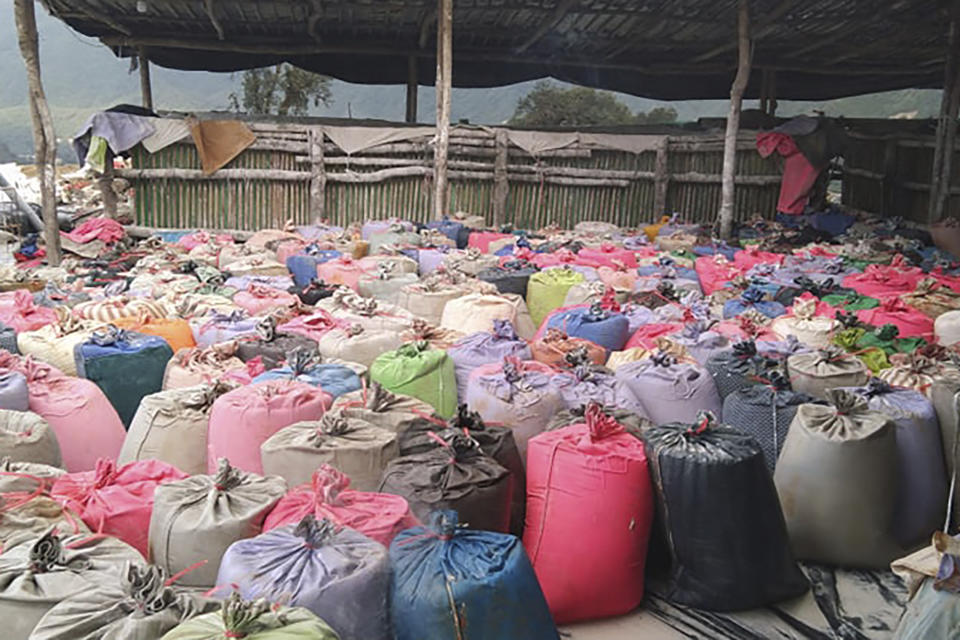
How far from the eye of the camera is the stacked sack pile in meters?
1.89

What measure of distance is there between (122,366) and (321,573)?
92.7 inches

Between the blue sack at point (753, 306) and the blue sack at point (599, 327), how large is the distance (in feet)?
2.88

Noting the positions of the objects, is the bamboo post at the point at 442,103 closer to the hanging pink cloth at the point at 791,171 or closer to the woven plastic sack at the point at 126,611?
the hanging pink cloth at the point at 791,171

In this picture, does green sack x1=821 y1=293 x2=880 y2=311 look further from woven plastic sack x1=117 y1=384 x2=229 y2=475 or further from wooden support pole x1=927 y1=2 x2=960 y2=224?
wooden support pole x1=927 y1=2 x2=960 y2=224

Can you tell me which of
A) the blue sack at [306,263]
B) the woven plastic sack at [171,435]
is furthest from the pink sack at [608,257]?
the woven plastic sack at [171,435]

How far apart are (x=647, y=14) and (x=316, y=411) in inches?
353

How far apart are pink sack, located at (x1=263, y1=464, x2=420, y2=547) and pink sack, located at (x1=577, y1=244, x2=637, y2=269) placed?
4.50 m

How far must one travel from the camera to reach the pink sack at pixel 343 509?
2.10 meters

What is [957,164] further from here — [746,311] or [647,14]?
[746,311]

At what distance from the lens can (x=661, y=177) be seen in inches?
447

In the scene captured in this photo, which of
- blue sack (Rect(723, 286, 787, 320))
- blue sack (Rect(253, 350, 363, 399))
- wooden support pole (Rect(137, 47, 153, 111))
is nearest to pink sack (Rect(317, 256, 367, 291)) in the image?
blue sack (Rect(253, 350, 363, 399))

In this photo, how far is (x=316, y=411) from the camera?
9.82 feet

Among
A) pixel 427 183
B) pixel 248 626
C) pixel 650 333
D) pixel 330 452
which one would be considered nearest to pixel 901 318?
pixel 650 333

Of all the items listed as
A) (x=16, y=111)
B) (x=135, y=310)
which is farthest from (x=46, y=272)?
(x=16, y=111)
